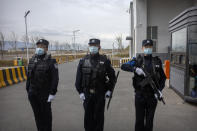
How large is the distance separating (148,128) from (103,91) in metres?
1.07

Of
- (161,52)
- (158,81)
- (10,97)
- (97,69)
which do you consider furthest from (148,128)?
(161,52)

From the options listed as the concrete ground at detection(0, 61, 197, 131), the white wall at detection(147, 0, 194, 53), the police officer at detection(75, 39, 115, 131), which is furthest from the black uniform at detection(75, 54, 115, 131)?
the white wall at detection(147, 0, 194, 53)

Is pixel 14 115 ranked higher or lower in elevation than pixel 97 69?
lower

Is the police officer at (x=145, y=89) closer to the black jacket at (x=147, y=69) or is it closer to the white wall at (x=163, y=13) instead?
the black jacket at (x=147, y=69)

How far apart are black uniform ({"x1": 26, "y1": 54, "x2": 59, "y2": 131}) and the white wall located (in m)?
14.9

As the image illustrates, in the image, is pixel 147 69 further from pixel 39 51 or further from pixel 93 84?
pixel 39 51

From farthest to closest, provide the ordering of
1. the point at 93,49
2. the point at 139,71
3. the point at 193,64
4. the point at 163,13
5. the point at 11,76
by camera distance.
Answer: the point at 163,13, the point at 11,76, the point at 193,64, the point at 93,49, the point at 139,71

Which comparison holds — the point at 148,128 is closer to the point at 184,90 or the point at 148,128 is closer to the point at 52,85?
the point at 52,85

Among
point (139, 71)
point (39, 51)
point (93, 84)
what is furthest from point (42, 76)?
point (139, 71)

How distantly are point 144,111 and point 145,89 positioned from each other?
1.41 ft

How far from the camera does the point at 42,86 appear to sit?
3.08m

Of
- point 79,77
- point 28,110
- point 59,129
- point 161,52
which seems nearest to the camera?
point 79,77

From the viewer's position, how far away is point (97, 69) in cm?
291

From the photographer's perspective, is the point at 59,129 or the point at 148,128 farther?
the point at 59,129
